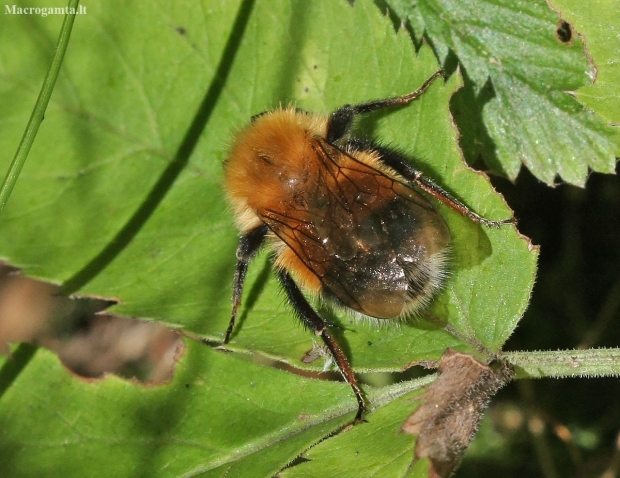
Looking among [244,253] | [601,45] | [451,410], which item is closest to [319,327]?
[244,253]

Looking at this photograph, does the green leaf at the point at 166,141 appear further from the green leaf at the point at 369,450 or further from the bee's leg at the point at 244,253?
the green leaf at the point at 369,450

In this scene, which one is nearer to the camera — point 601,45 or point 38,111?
point 601,45

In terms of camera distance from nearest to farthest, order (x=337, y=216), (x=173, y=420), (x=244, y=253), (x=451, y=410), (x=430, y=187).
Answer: (x=451, y=410) → (x=337, y=216) → (x=430, y=187) → (x=173, y=420) → (x=244, y=253)

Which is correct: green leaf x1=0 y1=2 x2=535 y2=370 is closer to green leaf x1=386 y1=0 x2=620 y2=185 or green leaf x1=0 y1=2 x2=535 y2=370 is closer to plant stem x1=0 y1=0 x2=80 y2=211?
plant stem x1=0 y1=0 x2=80 y2=211

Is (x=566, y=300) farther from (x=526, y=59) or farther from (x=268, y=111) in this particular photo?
(x=268, y=111)

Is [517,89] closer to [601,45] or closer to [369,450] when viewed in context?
[601,45]

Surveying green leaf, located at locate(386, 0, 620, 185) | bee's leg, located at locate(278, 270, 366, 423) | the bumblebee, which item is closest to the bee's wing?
the bumblebee

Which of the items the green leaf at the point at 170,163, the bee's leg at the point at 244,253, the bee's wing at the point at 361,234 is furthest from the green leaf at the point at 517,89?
the bee's leg at the point at 244,253
